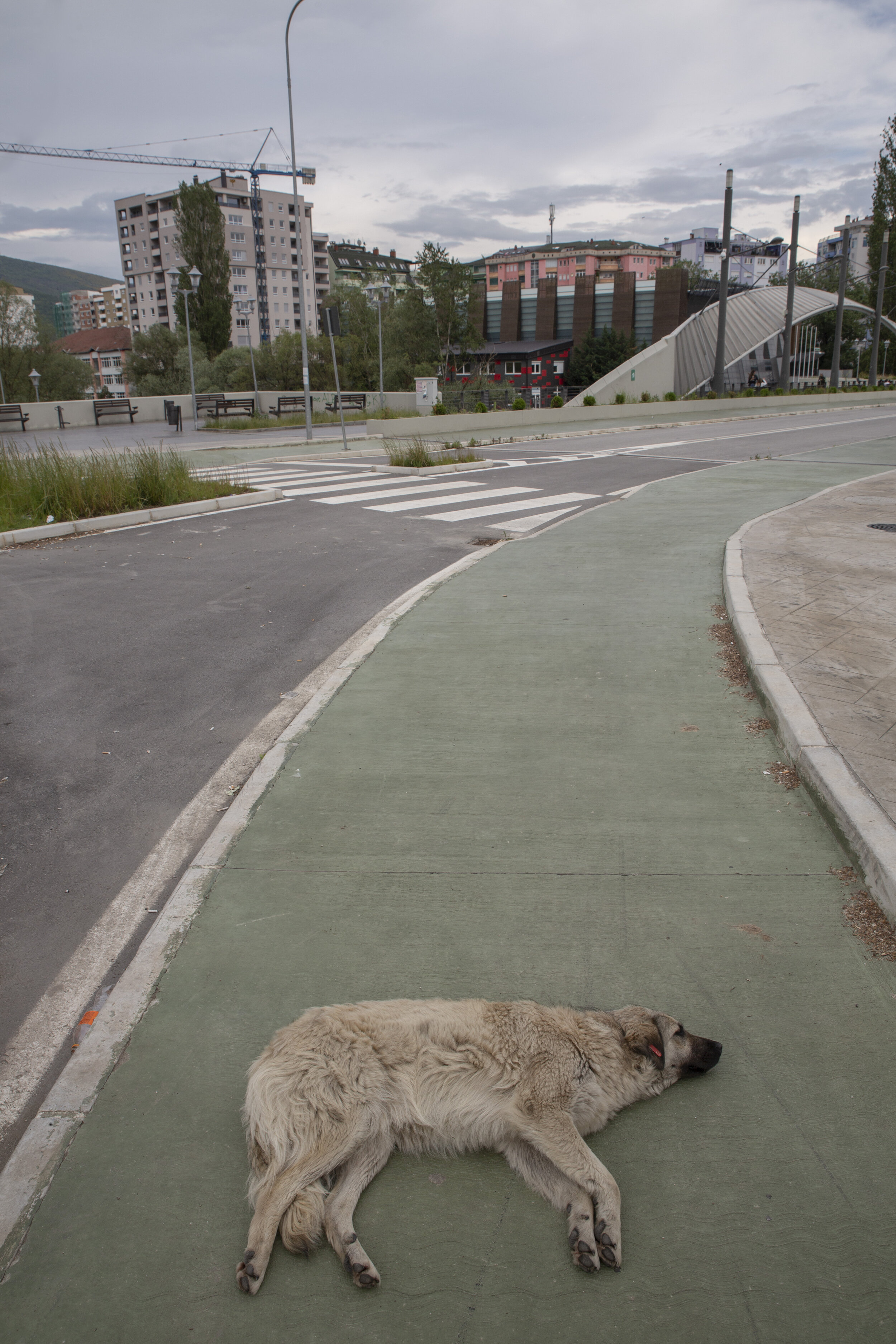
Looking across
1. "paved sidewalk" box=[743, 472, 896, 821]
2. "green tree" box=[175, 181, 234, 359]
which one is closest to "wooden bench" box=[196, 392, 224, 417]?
"paved sidewalk" box=[743, 472, 896, 821]

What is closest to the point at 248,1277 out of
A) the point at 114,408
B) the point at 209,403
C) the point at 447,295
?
the point at 209,403

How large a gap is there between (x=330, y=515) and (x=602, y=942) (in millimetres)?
11558

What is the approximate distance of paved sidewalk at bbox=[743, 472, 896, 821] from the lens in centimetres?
475

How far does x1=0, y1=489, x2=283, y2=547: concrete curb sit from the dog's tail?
1179 centimetres

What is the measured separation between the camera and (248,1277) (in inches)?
81.8

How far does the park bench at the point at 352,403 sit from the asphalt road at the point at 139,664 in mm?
28256

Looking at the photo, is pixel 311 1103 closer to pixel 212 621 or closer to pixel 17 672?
pixel 17 672

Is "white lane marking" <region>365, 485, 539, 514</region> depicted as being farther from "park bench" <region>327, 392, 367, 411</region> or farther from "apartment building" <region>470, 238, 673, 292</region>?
"apartment building" <region>470, 238, 673, 292</region>

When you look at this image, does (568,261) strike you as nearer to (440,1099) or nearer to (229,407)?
(229,407)

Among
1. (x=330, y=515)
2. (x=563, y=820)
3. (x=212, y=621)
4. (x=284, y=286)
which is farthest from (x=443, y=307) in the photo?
(x=284, y=286)

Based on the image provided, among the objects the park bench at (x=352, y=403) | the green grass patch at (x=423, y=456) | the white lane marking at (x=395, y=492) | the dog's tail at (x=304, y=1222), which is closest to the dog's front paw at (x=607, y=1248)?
the dog's tail at (x=304, y=1222)

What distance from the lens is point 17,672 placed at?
22.2ft

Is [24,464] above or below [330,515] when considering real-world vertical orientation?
above

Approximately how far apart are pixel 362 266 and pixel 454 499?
6655 inches
